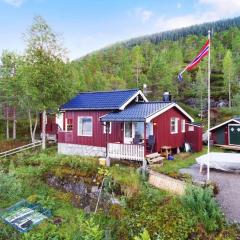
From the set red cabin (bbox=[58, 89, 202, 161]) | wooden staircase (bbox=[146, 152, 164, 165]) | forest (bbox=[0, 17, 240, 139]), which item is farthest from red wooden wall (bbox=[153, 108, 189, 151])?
forest (bbox=[0, 17, 240, 139])

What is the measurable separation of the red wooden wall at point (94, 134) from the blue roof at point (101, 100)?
46 centimetres

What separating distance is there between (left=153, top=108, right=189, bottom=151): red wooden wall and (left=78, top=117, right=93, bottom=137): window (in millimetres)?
5157

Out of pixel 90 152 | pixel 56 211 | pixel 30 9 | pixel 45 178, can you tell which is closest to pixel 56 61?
pixel 30 9

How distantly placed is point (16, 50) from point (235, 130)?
989 inches

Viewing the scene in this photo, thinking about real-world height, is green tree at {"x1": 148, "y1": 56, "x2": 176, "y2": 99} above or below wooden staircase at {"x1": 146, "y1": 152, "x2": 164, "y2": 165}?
above

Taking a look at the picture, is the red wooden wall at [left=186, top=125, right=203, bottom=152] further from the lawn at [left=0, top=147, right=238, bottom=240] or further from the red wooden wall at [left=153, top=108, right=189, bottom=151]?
the lawn at [left=0, top=147, right=238, bottom=240]

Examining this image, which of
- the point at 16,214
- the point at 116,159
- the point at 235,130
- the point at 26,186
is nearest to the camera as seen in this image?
the point at 16,214

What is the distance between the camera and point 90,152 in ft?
75.3

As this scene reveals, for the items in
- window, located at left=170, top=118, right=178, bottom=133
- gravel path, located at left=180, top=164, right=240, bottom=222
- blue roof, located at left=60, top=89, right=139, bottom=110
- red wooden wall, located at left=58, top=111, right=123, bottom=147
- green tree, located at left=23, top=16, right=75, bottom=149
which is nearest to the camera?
gravel path, located at left=180, top=164, right=240, bottom=222

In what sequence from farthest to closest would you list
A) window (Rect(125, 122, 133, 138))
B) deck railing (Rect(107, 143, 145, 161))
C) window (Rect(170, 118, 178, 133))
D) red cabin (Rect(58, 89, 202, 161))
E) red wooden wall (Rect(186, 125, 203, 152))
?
1. red wooden wall (Rect(186, 125, 203, 152))
2. window (Rect(170, 118, 178, 133))
3. window (Rect(125, 122, 133, 138))
4. red cabin (Rect(58, 89, 202, 161))
5. deck railing (Rect(107, 143, 145, 161))

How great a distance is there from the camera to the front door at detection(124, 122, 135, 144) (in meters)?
21.6

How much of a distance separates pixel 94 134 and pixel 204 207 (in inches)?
494

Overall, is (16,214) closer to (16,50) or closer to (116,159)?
(116,159)

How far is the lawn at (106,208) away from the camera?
1119 centimetres
